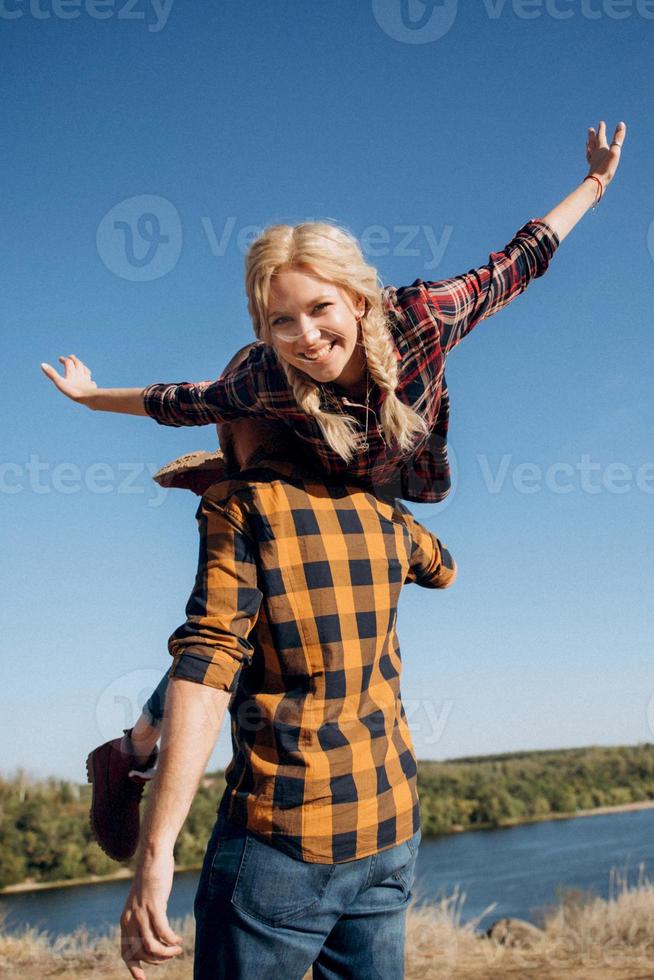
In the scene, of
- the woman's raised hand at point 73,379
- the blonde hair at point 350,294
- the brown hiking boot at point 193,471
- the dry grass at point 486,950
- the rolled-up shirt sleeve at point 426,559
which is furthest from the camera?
the dry grass at point 486,950

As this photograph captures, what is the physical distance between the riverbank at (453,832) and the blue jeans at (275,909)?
4290 millimetres

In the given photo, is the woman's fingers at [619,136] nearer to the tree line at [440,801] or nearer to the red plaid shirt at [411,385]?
the red plaid shirt at [411,385]

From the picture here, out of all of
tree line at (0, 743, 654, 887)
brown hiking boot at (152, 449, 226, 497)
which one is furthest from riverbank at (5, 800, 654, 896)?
brown hiking boot at (152, 449, 226, 497)

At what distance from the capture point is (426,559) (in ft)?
5.71

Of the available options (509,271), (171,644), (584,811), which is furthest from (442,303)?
(584,811)

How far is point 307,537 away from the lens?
4.58 ft

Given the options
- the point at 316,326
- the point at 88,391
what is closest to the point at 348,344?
the point at 316,326

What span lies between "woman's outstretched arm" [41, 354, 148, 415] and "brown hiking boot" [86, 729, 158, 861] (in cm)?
87

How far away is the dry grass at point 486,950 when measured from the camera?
14.3ft

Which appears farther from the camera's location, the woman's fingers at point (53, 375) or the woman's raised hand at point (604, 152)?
the woman's fingers at point (53, 375)

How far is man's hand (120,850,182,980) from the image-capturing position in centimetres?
119

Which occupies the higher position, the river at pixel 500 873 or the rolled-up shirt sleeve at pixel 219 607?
the rolled-up shirt sleeve at pixel 219 607

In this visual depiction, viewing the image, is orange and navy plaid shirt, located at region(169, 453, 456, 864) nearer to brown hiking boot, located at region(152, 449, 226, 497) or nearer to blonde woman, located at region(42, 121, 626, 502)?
blonde woman, located at region(42, 121, 626, 502)

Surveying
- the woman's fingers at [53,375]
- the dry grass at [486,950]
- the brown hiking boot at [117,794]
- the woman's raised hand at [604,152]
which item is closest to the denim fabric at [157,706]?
the brown hiking boot at [117,794]
